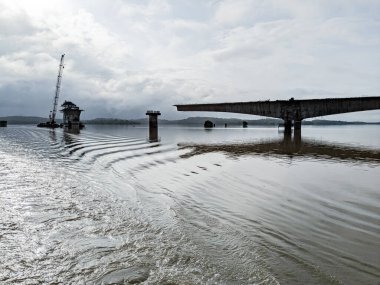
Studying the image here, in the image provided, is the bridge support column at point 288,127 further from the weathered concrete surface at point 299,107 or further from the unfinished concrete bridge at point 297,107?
Answer: the weathered concrete surface at point 299,107

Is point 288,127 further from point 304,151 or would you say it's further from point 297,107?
point 304,151

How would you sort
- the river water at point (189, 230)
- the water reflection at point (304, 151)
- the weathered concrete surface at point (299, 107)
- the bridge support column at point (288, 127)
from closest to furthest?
the river water at point (189, 230) < the water reflection at point (304, 151) < the weathered concrete surface at point (299, 107) < the bridge support column at point (288, 127)

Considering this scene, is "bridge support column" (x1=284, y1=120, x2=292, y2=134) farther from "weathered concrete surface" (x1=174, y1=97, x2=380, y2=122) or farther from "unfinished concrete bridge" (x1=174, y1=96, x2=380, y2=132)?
"weathered concrete surface" (x1=174, y1=97, x2=380, y2=122)

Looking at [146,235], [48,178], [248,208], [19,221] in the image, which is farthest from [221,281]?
[48,178]

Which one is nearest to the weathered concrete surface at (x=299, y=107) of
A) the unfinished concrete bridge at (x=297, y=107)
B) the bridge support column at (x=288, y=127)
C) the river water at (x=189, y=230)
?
the unfinished concrete bridge at (x=297, y=107)

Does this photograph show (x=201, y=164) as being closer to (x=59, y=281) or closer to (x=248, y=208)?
(x=248, y=208)

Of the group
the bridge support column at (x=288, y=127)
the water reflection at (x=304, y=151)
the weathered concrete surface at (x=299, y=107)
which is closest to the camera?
the water reflection at (x=304, y=151)

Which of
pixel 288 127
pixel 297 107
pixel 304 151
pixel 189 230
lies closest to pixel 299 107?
pixel 297 107

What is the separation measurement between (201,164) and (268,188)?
7350 mm

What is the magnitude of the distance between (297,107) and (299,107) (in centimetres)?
41

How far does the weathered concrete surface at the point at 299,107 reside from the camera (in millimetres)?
55812

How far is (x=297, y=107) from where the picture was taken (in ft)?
208

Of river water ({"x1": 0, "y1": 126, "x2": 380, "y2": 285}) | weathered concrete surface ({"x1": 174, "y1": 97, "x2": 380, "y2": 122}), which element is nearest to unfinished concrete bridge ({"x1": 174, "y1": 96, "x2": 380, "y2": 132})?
weathered concrete surface ({"x1": 174, "y1": 97, "x2": 380, "y2": 122})

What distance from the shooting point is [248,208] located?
8352mm
